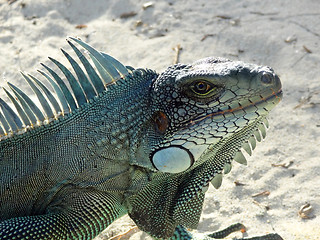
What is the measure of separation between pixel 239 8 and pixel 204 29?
2.64 ft

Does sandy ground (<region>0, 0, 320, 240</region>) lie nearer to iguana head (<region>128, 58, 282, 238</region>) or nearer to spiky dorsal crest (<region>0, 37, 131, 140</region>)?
iguana head (<region>128, 58, 282, 238</region>)

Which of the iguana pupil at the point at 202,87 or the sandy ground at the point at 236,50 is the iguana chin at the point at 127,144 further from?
the sandy ground at the point at 236,50

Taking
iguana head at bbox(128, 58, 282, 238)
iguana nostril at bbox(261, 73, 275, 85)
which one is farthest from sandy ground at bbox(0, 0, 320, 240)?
iguana nostril at bbox(261, 73, 275, 85)

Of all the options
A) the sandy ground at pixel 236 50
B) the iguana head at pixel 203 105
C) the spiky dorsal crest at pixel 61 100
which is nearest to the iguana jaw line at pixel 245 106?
the iguana head at pixel 203 105

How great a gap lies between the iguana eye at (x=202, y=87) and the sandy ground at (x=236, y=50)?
76.1 inches

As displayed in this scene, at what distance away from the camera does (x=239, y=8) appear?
7938mm

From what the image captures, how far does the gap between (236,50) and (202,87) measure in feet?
12.9

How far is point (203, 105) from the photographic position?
341 centimetres

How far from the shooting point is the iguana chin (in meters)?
3.39

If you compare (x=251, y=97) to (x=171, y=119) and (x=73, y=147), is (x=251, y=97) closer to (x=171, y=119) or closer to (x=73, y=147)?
(x=171, y=119)

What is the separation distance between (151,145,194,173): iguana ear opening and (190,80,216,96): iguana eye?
17.3 inches

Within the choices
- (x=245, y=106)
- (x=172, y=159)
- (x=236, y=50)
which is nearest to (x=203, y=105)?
(x=245, y=106)

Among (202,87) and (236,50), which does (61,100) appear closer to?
(202,87)

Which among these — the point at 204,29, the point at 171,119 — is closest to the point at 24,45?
the point at 204,29
